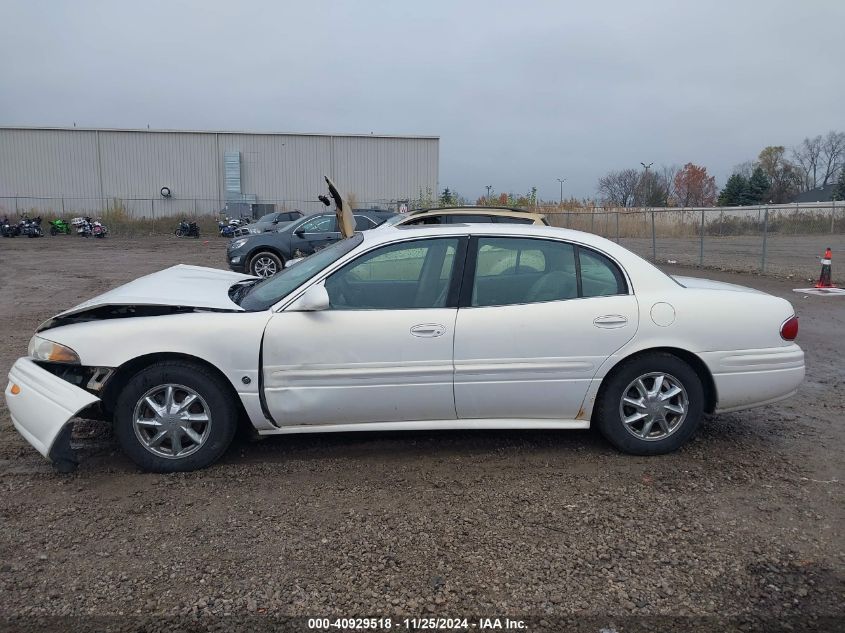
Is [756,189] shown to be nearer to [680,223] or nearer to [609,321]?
[680,223]

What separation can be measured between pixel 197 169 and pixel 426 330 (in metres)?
44.6

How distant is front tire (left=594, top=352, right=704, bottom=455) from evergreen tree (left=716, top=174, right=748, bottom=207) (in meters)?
67.7

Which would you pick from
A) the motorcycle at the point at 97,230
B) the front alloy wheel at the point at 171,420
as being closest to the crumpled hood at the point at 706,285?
the front alloy wheel at the point at 171,420

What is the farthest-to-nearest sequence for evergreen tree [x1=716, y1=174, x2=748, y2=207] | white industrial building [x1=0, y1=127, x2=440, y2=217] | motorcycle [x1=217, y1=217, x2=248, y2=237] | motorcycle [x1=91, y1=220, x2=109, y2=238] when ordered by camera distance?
evergreen tree [x1=716, y1=174, x2=748, y2=207] < white industrial building [x1=0, y1=127, x2=440, y2=217] < motorcycle [x1=217, y1=217, x2=248, y2=237] < motorcycle [x1=91, y1=220, x2=109, y2=238]

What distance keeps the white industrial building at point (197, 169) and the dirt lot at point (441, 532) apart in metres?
39.7

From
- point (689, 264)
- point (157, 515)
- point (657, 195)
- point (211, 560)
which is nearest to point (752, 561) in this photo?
point (211, 560)

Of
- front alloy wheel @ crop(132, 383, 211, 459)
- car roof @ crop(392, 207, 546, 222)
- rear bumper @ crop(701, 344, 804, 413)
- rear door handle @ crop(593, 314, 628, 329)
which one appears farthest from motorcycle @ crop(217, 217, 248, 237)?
rear bumper @ crop(701, 344, 804, 413)

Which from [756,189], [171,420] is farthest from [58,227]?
[756,189]

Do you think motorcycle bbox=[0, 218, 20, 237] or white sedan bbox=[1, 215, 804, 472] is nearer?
white sedan bbox=[1, 215, 804, 472]

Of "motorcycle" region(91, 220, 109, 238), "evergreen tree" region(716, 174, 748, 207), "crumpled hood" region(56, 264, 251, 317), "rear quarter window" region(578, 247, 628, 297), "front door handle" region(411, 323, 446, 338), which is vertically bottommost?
"motorcycle" region(91, 220, 109, 238)

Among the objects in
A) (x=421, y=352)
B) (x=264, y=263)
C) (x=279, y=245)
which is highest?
(x=279, y=245)

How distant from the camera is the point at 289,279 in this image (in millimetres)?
4516

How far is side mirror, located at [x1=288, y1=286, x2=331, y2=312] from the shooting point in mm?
3980

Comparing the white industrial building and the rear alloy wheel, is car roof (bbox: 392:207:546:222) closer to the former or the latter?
the rear alloy wheel
